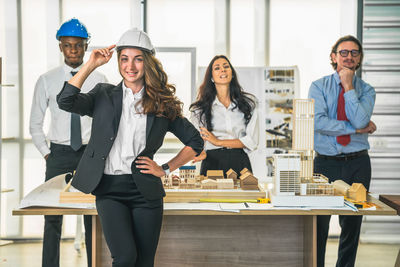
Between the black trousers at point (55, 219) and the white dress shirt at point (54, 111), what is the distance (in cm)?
8

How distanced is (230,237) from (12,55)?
137 inches

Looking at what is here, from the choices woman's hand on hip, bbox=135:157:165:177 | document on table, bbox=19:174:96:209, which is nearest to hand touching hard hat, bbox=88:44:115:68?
woman's hand on hip, bbox=135:157:165:177

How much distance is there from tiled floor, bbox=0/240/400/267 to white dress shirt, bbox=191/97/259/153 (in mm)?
1502

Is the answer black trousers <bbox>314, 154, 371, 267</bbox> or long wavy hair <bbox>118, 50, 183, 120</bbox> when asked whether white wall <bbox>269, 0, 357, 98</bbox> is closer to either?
black trousers <bbox>314, 154, 371, 267</bbox>

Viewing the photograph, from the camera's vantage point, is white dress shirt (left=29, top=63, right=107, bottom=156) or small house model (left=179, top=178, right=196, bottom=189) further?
white dress shirt (left=29, top=63, right=107, bottom=156)

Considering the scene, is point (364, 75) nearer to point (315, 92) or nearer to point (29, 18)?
point (315, 92)

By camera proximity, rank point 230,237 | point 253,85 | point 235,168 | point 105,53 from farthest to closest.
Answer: point 253,85, point 235,168, point 230,237, point 105,53

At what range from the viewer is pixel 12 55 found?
17.3 feet

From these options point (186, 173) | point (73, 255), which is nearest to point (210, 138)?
point (186, 173)

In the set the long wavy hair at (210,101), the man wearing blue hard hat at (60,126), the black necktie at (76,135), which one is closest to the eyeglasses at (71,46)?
the man wearing blue hard hat at (60,126)

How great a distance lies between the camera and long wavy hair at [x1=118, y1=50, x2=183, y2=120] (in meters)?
2.45

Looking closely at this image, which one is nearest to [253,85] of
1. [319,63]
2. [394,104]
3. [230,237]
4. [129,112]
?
[319,63]

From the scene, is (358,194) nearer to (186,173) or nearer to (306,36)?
(186,173)

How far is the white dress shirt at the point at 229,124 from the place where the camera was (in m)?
3.97
